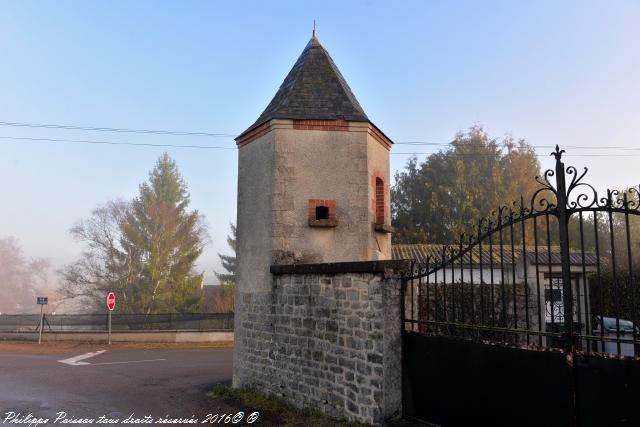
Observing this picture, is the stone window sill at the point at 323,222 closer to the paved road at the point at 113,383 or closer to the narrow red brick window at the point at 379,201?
the narrow red brick window at the point at 379,201

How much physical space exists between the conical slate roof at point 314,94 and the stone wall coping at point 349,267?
2903mm

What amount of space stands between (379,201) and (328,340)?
3.57m

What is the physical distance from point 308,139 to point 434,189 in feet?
82.1

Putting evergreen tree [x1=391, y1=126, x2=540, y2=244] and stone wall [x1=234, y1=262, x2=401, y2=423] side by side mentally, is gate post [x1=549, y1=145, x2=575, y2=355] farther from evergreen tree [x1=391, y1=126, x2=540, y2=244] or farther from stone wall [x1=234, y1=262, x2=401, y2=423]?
evergreen tree [x1=391, y1=126, x2=540, y2=244]

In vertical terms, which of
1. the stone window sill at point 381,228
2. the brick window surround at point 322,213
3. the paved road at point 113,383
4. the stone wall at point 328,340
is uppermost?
the brick window surround at point 322,213

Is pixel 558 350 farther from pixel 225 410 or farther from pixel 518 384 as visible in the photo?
pixel 225 410

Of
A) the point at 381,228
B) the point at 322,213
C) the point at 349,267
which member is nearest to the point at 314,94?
the point at 322,213

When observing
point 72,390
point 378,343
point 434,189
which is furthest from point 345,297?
point 434,189

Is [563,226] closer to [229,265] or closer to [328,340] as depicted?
[328,340]

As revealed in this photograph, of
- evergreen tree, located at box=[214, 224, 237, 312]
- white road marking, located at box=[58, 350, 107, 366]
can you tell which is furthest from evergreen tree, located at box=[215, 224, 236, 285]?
white road marking, located at box=[58, 350, 107, 366]

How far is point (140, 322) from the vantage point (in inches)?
880

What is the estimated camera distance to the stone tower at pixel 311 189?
8.95 m

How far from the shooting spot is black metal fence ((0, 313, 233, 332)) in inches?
872

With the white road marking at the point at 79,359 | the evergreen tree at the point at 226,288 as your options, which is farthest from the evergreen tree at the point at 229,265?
the white road marking at the point at 79,359
